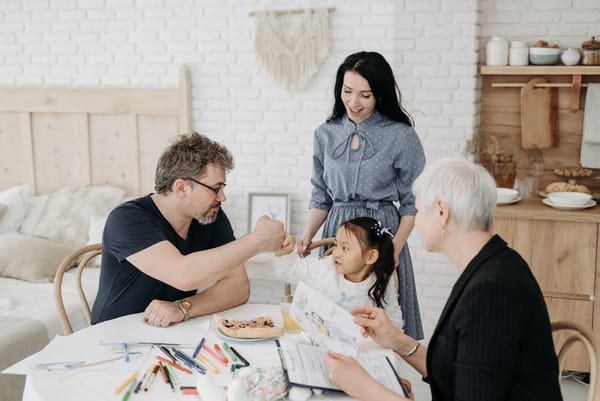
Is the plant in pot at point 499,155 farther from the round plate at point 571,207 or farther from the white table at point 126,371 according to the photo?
the white table at point 126,371

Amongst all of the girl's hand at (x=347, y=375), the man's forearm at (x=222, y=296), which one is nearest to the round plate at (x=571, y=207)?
the man's forearm at (x=222, y=296)

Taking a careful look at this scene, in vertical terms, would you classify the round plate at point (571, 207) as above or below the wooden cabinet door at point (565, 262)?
above

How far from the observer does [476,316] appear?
1.47m

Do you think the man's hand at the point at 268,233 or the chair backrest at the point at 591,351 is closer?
the chair backrest at the point at 591,351

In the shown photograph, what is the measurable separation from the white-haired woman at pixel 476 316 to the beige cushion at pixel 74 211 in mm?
2896

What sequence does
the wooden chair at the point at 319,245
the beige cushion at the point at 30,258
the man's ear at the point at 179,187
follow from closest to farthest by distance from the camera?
the man's ear at the point at 179,187 → the wooden chair at the point at 319,245 → the beige cushion at the point at 30,258

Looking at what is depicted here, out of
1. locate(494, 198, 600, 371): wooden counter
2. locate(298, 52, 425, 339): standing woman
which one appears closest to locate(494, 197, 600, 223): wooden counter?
locate(494, 198, 600, 371): wooden counter

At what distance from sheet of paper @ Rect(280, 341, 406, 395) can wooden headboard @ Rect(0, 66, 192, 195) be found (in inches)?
104

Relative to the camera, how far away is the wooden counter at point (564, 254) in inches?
138

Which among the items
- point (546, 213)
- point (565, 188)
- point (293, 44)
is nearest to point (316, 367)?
point (546, 213)

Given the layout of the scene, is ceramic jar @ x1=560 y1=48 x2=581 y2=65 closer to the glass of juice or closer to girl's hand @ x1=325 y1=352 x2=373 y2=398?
the glass of juice

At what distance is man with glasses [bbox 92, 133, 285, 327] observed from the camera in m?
2.10

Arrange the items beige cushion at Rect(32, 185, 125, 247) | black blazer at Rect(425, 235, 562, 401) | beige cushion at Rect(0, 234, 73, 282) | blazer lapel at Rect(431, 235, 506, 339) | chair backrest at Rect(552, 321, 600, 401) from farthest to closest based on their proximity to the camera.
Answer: beige cushion at Rect(32, 185, 125, 247) → beige cushion at Rect(0, 234, 73, 282) → chair backrest at Rect(552, 321, 600, 401) → blazer lapel at Rect(431, 235, 506, 339) → black blazer at Rect(425, 235, 562, 401)

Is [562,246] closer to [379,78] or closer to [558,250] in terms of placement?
[558,250]
